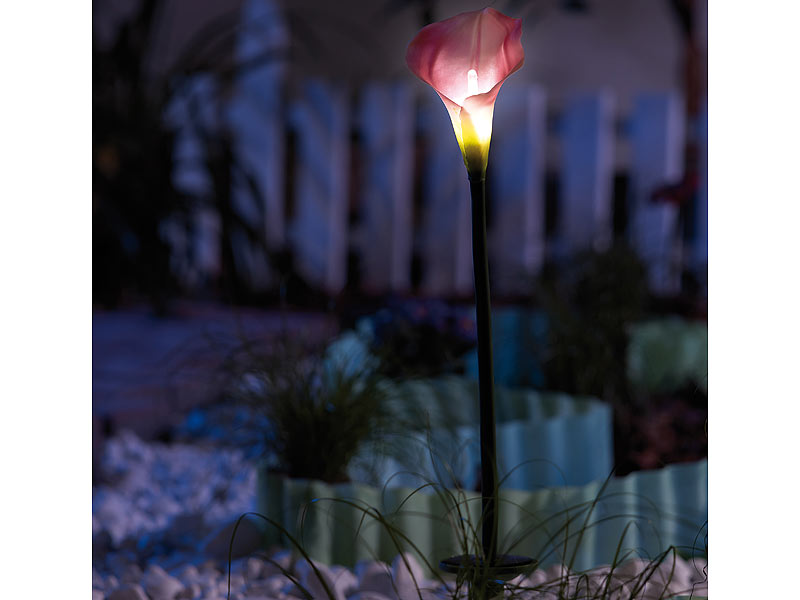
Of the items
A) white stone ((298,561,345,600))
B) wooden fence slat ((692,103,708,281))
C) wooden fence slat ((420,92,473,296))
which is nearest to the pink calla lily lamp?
white stone ((298,561,345,600))

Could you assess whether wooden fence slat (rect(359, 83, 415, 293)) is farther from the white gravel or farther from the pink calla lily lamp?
the pink calla lily lamp

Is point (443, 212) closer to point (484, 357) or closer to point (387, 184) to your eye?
point (387, 184)

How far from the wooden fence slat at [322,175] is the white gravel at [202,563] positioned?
6.00 ft

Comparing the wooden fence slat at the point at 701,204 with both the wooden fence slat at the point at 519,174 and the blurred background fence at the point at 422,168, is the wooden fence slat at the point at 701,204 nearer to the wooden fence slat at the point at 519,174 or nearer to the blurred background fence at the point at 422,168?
the blurred background fence at the point at 422,168

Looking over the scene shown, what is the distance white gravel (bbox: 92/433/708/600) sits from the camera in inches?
21.8

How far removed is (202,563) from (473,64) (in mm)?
579

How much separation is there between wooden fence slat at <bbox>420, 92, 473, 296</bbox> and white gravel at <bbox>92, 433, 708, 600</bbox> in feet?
6.52

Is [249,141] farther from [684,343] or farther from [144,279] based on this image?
[684,343]

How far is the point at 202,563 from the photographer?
0.74m

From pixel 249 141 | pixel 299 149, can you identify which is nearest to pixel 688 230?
pixel 299 149

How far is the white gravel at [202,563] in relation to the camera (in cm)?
55

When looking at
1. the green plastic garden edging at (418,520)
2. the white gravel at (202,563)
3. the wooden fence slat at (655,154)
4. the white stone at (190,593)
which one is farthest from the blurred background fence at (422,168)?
the white stone at (190,593)

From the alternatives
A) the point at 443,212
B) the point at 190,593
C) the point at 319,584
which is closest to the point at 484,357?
the point at 319,584
